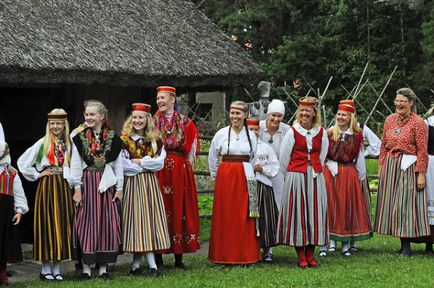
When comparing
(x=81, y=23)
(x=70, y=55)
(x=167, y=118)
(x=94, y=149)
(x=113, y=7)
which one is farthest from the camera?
(x=113, y=7)

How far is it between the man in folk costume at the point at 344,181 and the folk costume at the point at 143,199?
6.87 ft

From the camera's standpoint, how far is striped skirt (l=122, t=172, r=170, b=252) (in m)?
7.68

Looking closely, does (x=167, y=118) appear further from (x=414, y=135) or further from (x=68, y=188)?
(x=414, y=135)

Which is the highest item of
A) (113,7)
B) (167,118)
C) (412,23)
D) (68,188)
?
(412,23)

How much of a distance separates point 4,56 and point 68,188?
6.46ft

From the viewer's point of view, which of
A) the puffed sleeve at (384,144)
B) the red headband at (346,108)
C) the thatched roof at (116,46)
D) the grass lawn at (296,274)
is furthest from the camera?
the thatched roof at (116,46)

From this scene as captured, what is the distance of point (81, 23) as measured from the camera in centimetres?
1065

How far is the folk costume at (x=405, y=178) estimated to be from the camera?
29.1 ft

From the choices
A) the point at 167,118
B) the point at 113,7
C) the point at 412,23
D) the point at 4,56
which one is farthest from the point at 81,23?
the point at 412,23

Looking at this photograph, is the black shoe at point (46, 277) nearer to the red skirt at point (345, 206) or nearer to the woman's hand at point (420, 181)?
the red skirt at point (345, 206)

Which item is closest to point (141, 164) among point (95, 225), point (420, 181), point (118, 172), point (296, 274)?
point (118, 172)

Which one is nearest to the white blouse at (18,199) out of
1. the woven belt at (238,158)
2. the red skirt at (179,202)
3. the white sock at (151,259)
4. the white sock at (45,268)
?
the white sock at (45,268)

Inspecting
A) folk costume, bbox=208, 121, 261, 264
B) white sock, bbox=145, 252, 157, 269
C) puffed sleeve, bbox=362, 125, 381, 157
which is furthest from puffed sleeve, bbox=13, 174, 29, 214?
puffed sleeve, bbox=362, 125, 381, 157

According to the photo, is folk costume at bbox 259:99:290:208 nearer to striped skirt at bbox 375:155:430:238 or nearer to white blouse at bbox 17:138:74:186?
striped skirt at bbox 375:155:430:238
